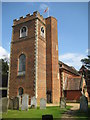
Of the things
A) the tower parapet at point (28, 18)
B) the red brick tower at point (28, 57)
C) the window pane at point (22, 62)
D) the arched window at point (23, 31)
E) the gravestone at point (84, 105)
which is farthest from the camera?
the arched window at point (23, 31)

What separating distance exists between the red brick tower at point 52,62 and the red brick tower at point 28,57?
849mm

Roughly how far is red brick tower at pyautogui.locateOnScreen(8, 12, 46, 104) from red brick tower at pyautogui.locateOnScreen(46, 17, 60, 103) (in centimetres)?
85

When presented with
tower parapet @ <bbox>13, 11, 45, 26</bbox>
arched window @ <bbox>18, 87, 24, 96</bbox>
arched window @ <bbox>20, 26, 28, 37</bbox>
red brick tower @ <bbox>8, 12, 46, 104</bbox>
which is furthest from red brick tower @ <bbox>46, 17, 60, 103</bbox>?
arched window @ <bbox>18, 87, 24, 96</bbox>

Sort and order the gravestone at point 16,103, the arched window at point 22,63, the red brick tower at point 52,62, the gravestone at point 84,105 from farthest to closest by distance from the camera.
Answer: the red brick tower at point 52,62
the arched window at point 22,63
the gravestone at point 16,103
the gravestone at point 84,105

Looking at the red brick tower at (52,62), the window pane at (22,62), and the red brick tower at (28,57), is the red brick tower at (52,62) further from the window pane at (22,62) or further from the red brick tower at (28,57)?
the window pane at (22,62)

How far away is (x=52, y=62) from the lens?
858 inches

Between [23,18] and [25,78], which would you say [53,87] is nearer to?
[25,78]

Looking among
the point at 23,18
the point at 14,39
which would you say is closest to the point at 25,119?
the point at 14,39

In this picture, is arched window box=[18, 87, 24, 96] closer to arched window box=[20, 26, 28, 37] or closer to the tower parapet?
arched window box=[20, 26, 28, 37]

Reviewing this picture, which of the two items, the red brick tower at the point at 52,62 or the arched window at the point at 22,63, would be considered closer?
the arched window at the point at 22,63

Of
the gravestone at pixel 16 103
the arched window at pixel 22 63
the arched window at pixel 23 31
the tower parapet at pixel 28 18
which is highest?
the tower parapet at pixel 28 18

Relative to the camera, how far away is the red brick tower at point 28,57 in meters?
18.8

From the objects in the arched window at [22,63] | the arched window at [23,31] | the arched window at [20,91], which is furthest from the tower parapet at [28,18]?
the arched window at [20,91]

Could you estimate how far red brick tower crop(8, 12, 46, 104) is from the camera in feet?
61.7
